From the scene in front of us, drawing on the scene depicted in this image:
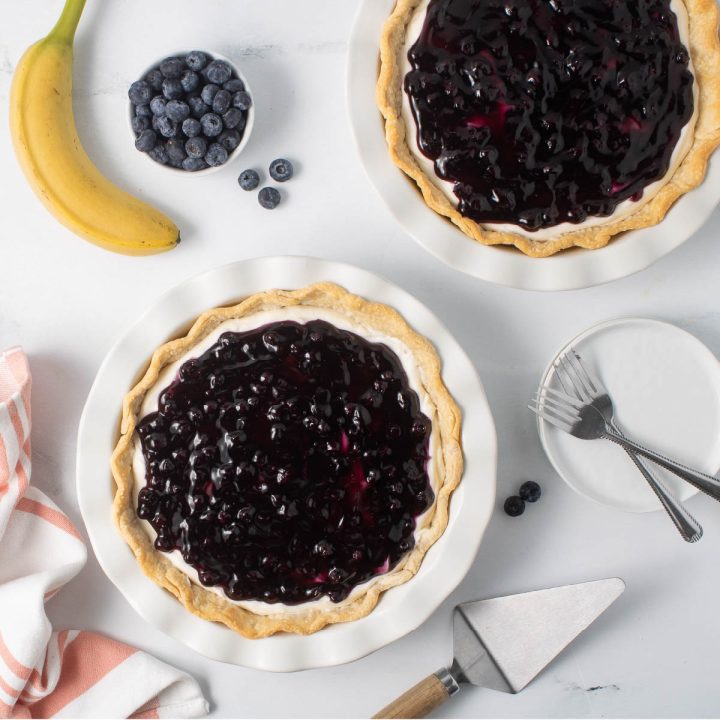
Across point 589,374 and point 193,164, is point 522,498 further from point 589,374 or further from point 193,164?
point 193,164

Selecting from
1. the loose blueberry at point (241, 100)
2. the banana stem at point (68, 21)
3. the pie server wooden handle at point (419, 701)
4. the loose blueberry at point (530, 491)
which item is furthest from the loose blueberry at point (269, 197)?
the pie server wooden handle at point (419, 701)

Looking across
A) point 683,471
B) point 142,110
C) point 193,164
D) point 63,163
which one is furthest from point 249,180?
point 683,471

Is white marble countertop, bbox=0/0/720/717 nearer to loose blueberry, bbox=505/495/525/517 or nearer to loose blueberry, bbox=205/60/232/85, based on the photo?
loose blueberry, bbox=505/495/525/517

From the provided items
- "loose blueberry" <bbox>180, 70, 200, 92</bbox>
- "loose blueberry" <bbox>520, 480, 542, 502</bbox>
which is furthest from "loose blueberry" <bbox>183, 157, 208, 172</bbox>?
"loose blueberry" <bbox>520, 480, 542, 502</bbox>

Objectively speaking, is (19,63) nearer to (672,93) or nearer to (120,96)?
(120,96)

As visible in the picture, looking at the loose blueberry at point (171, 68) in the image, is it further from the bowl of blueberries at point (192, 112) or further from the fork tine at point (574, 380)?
the fork tine at point (574, 380)

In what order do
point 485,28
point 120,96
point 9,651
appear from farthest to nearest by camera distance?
1. point 120,96
2. point 9,651
3. point 485,28

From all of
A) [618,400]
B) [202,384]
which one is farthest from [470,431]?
[202,384]
